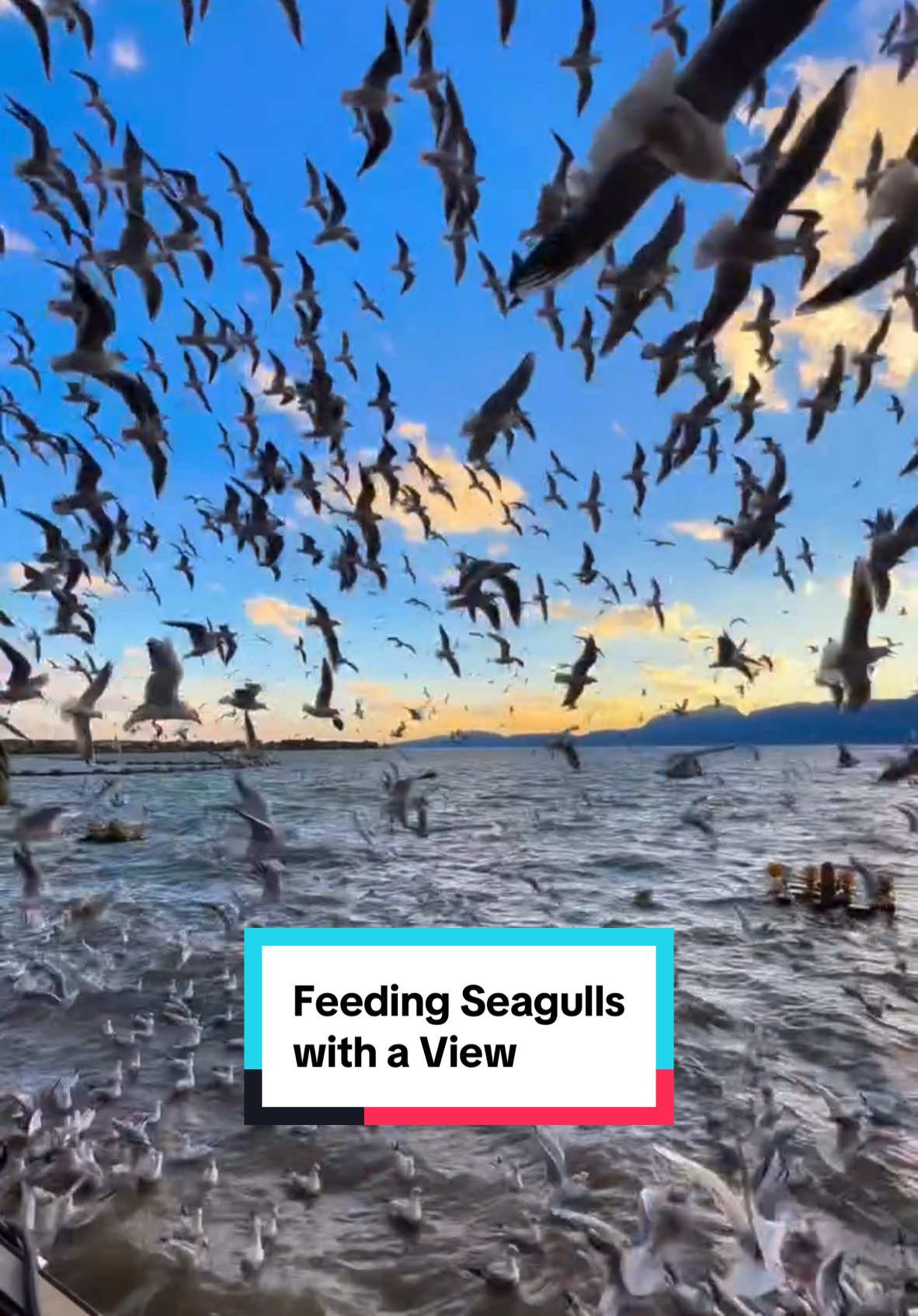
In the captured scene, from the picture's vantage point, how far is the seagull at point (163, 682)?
27.2 feet

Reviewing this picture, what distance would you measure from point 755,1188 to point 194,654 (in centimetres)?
630

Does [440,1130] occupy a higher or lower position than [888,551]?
lower

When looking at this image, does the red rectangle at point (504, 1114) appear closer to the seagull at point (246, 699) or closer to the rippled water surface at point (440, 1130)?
the rippled water surface at point (440, 1130)

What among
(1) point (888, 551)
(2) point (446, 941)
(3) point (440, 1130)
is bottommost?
(3) point (440, 1130)

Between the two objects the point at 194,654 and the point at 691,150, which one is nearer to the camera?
the point at 691,150

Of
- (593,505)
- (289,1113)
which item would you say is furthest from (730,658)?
(289,1113)

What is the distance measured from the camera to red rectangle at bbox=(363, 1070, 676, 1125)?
24.7ft

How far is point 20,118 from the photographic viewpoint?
27.6 feet

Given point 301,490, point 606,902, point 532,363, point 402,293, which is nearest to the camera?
point 532,363

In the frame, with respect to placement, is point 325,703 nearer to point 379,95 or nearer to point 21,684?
point 21,684

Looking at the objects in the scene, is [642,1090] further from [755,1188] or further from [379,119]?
[379,119]

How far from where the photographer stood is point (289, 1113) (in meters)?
7.90

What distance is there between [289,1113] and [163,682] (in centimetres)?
377

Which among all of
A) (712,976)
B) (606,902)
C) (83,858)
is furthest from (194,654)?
(83,858)
